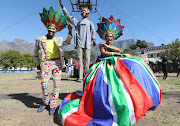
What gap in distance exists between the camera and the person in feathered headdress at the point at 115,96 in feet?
6.05

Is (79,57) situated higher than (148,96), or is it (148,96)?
(79,57)

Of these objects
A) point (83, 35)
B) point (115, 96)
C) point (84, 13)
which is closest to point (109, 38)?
point (115, 96)

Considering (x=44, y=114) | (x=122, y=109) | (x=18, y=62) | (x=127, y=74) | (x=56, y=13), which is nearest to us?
(x=122, y=109)

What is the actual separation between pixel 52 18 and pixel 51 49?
2.20 feet

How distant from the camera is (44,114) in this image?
2.48 m

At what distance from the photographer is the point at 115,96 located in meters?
1.90

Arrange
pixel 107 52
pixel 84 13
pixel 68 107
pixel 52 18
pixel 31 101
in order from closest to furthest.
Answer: pixel 68 107 → pixel 107 52 → pixel 52 18 → pixel 31 101 → pixel 84 13

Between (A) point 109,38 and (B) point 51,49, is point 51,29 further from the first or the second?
(A) point 109,38

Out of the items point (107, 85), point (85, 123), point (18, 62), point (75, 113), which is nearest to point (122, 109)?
point (107, 85)

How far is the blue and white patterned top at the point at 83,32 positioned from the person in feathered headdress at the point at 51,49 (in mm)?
1877

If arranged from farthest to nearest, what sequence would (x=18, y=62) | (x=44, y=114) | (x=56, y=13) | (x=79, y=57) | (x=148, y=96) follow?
(x=18, y=62)
(x=79, y=57)
(x=56, y=13)
(x=44, y=114)
(x=148, y=96)

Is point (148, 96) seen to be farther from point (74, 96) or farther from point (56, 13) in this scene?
point (56, 13)

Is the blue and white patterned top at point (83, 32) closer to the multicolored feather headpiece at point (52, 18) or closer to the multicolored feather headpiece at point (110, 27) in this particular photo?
the multicolored feather headpiece at point (110, 27)

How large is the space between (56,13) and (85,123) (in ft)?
7.48
